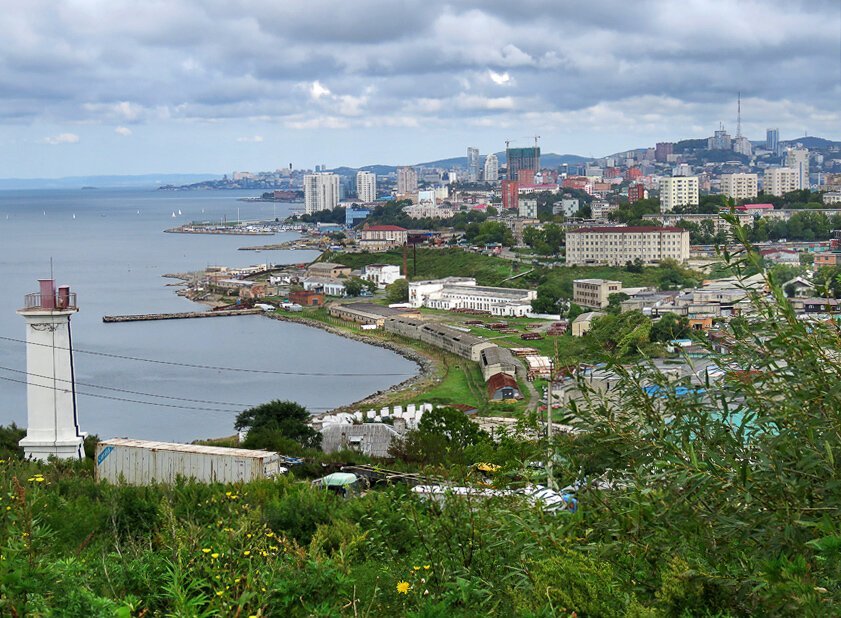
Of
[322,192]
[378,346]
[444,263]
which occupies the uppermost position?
[322,192]

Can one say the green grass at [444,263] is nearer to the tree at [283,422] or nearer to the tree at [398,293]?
the tree at [398,293]

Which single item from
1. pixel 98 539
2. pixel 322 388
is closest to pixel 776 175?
pixel 322 388

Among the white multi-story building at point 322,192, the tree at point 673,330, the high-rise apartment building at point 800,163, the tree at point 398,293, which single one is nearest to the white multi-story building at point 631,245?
the tree at point 398,293

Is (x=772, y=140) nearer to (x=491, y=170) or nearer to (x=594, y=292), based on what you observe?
(x=491, y=170)

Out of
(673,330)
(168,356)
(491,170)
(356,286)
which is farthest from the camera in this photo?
(491,170)

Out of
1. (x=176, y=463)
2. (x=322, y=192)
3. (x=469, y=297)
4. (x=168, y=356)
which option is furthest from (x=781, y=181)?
(x=176, y=463)

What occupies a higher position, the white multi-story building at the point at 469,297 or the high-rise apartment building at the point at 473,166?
the high-rise apartment building at the point at 473,166
